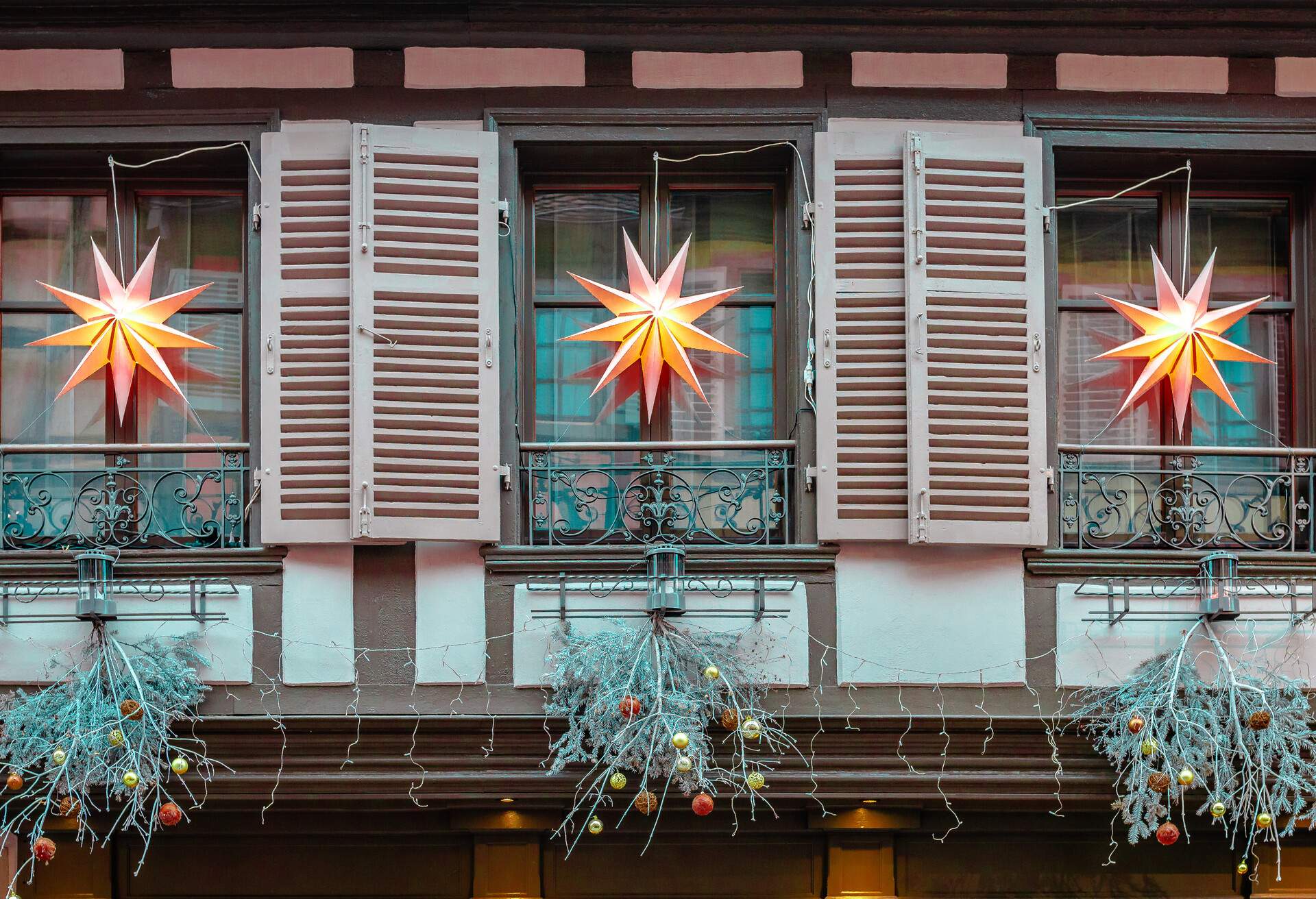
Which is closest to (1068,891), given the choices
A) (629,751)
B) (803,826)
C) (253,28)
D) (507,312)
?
(803,826)

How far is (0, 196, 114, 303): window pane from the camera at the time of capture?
615 centimetres

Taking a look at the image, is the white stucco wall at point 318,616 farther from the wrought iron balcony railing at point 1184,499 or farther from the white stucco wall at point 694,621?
the wrought iron balcony railing at point 1184,499

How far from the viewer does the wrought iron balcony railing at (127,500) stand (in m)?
5.82

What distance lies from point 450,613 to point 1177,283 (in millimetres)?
3304

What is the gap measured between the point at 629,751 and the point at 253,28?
10.6 ft


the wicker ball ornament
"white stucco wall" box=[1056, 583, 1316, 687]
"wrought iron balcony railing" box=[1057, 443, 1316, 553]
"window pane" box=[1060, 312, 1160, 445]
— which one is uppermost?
"window pane" box=[1060, 312, 1160, 445]

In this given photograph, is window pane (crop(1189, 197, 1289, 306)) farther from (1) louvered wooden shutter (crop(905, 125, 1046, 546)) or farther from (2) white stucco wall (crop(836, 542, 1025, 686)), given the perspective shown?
(2) white stucco wall (crop(836, 542, 1025, 686))

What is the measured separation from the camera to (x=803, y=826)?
5969 millimetres

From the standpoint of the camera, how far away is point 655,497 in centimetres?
585

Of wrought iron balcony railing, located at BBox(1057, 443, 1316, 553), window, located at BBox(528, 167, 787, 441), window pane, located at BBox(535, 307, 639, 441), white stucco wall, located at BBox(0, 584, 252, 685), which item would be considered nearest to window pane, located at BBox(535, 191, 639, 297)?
window, located at BBox(528, 167, 787, 441)

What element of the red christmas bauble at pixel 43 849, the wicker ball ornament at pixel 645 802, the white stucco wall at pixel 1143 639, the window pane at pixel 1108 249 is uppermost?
the window pane at pixel 1108 249

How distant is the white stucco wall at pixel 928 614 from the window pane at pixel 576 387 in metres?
1.08

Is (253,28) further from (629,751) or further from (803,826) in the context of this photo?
(803,826)

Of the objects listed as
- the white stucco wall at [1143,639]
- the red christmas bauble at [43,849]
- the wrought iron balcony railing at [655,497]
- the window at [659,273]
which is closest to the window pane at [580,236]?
the window at [659,273]
